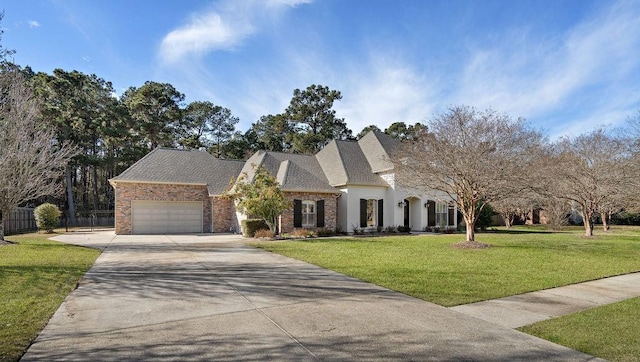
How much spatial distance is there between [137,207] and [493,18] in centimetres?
2046

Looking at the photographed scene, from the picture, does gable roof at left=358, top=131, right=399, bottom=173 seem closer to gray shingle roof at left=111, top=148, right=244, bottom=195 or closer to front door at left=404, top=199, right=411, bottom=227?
front door at left=404, top=199, right=411, bottom=227

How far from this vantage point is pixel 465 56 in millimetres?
14906

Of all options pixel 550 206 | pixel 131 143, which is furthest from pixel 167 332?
pixel 131 143

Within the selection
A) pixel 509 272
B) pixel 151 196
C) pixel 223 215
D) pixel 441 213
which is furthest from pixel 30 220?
pixel 509 272

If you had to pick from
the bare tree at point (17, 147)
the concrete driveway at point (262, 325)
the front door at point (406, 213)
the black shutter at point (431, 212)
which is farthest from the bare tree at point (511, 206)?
the bare tree at point (17, 147)

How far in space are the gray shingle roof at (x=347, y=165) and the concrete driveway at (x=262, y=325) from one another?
48.1ft

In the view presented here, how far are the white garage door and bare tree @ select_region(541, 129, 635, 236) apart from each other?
787 inches

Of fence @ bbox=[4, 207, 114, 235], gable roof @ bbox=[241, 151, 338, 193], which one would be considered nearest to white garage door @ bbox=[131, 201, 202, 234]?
gable roof @ bbox=[241, 151, 338, 193]

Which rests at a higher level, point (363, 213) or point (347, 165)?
point (347, 165)

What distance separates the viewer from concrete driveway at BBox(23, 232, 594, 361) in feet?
13.7

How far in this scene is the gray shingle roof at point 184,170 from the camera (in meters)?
22.7

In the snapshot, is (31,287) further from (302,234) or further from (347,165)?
(347,165)

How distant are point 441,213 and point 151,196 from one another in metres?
18.4

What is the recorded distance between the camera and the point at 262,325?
5.11 metres
